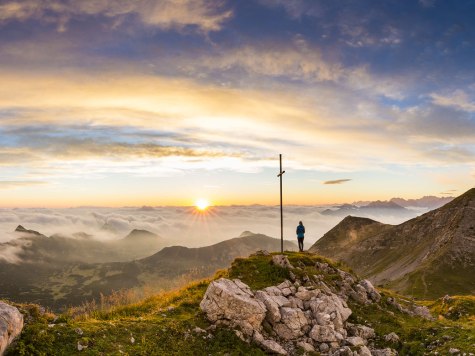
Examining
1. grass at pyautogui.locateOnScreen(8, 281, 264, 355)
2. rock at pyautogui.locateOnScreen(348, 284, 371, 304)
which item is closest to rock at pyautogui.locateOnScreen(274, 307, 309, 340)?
grass at pyautogui.locateOnScreen(8, 281, 264, 355)

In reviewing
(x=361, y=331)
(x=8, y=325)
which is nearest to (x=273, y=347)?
(x=361, y=331)

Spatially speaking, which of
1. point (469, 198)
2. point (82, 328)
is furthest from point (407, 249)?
point (82, 328)

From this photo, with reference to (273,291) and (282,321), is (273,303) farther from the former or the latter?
(273,291)

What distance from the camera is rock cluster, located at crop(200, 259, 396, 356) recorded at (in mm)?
19781

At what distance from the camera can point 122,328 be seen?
17234 millimetres

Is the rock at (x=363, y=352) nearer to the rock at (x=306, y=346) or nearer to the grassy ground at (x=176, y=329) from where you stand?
the rock at (x=306, y=346)

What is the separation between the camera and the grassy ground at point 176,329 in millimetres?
14875

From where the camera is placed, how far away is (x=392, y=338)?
22359 mm

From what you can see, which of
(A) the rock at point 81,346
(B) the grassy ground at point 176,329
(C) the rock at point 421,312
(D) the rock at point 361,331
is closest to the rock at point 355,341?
(D) the rock at point 361,331

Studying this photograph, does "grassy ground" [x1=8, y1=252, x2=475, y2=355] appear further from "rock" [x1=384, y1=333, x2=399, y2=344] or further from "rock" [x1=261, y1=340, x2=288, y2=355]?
"rock" [x1=261, y1=340, x2=288, y2=355]

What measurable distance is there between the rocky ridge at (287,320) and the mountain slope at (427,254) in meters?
93.6

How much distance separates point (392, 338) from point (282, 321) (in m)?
7.83

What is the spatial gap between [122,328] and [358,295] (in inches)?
826

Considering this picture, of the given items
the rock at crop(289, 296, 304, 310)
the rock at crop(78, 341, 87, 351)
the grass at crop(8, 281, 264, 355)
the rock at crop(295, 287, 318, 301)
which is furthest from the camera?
the rock at crop(295, 287, 318, 301)
